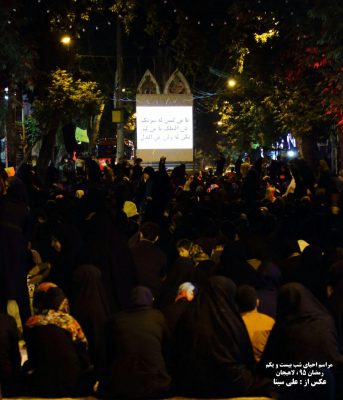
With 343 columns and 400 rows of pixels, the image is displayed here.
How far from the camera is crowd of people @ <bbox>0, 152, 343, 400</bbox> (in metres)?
6.60

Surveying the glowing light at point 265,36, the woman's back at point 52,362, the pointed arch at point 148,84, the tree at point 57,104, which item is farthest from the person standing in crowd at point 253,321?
the pointed arch at point 148,84

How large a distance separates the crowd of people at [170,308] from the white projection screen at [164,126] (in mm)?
21439

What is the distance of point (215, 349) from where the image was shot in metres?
6.65

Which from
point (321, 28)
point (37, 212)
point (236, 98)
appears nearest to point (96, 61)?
point (236, 98)

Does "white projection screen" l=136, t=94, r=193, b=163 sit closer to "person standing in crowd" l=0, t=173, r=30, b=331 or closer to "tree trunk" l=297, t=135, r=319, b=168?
"tree trunk" l=297, t=135, r=319, b=168

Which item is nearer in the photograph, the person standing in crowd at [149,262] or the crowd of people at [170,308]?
the crowd of people at [170,308]

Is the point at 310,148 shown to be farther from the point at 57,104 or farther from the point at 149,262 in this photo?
the point at 149,262

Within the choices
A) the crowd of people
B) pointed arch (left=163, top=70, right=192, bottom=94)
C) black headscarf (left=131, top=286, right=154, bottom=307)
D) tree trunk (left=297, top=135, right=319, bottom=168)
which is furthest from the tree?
black headscarf (left=131, top=286, right=154, bottom=307)

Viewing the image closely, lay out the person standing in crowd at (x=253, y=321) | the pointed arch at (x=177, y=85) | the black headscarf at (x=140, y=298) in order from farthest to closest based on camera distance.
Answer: the pointed arch at (x=177, y=85) → the person standing in crowd at (x=253, y=321) → the black headscarf at (x=140, y=298)

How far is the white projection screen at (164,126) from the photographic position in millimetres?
34625

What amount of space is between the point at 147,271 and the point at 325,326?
4.08 metres

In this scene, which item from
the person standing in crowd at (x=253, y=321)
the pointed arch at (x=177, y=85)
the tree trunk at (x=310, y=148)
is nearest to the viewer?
the person standing in crowd at (x=253, y=321)

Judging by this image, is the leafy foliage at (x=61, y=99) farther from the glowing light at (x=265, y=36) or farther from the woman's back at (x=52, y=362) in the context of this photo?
the woman's back at (x=52, y=362)

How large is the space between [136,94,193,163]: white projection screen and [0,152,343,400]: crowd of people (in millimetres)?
21439
